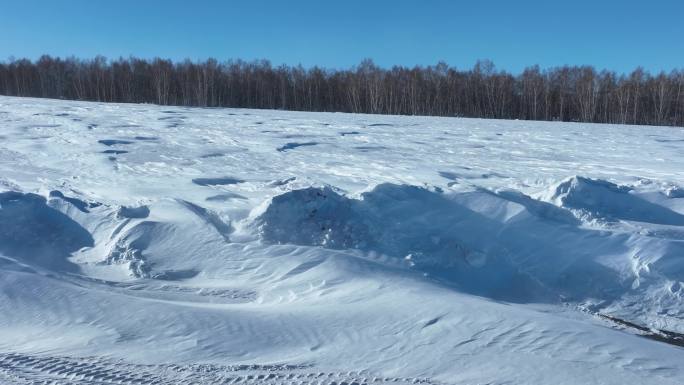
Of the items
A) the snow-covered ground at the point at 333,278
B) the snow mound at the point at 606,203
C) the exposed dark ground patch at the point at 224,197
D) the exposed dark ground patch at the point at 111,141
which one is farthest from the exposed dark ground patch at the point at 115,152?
the snow mound at the point at 606,203

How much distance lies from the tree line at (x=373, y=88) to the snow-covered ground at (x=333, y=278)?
3251 cm

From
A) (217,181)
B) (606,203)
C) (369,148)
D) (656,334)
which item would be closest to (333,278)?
(656,334)

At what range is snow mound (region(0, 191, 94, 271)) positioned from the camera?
5.45m

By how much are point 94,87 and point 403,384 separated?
47569 mm

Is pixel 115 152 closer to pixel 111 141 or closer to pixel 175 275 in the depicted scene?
pixel 111 141

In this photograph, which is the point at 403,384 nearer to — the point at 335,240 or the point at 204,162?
the point at 335,240

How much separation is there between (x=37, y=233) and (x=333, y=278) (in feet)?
10.6

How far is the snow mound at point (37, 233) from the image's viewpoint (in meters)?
5.45

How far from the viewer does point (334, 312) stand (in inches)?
169

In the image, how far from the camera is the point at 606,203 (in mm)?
7199

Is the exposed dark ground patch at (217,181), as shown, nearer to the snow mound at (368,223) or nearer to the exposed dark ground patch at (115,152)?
the snow mound at (368,223)

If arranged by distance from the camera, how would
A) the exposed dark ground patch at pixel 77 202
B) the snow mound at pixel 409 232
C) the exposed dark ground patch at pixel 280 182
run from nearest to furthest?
the snow mound at pixel 409 232 < the exposed dark ground patch at pixel 77 202 < the exposed dark ground patch at pixel 280 182

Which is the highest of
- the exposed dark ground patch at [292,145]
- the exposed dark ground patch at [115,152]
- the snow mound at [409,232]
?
the exposed dark ground patch at [292,145]

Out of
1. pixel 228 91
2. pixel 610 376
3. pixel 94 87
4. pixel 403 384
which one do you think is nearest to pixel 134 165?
pixel 403 384
